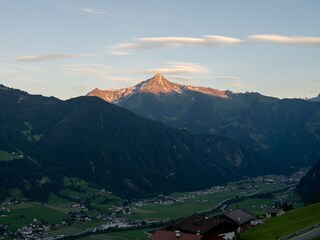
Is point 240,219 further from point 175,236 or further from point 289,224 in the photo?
point 175,236

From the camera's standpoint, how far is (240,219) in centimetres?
13138

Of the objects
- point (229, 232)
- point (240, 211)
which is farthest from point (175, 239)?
point (240, 211)

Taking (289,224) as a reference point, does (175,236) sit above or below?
below

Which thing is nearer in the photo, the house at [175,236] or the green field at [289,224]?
the green field at [289,224]

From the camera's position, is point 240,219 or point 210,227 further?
point 240,219

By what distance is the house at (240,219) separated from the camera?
12750cm

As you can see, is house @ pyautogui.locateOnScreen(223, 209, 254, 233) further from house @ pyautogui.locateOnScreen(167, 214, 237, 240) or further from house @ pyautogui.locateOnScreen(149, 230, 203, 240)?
house @ pyautogui.locateOnScreen(149, 230, 203, 240)

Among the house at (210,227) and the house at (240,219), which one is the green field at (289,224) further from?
the house at (240,219)

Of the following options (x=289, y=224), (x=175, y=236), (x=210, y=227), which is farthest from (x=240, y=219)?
(x=175, y=236)

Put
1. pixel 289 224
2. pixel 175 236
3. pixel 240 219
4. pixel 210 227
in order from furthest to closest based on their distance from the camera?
pixel 240 219
pixel 210 227
pixel 289 224
pixel 175 236

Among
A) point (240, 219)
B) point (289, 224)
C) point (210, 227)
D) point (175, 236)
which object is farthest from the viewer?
point (240, 219)

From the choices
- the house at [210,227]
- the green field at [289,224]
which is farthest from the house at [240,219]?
the green field at [289,224]

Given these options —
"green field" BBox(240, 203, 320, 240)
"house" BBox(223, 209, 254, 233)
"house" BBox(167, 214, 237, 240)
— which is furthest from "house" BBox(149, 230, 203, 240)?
"house" BBox(223, 209, 254, 233)

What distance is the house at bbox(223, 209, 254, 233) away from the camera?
128m
